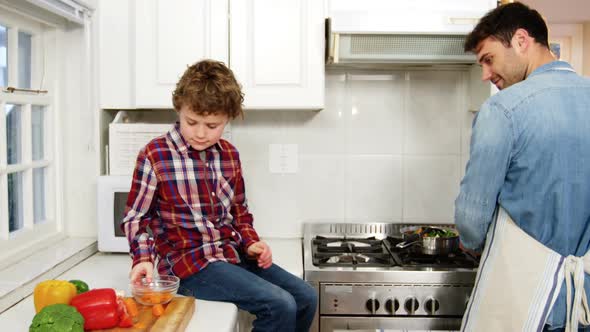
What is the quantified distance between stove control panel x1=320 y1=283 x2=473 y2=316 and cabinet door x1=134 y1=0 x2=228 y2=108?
0.92m

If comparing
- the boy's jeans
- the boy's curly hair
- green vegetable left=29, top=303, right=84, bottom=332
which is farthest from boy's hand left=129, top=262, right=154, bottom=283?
the boy's curly hair

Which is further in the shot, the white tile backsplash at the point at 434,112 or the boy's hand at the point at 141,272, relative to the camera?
the white tile backsplash at the point at 434,112

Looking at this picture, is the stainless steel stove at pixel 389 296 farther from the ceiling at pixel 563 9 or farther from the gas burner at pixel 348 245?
the ceiling at pixel 563 9

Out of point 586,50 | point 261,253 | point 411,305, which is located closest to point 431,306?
point 411,305

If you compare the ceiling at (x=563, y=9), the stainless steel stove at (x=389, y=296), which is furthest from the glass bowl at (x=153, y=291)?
the ceiling at (x=563, y=9)

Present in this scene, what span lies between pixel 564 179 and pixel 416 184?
112 centimetres

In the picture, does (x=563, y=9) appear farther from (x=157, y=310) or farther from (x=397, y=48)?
(x=157, y=310)

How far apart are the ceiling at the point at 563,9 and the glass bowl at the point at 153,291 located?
14.1 feet

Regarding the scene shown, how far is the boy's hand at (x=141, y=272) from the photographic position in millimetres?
1422

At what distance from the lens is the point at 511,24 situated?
153 centimetres

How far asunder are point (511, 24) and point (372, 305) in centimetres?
97

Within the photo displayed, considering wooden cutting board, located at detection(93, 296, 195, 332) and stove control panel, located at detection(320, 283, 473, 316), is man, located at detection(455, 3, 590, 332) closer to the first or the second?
stove control panel, located at detection(320, 283, 473, 316)

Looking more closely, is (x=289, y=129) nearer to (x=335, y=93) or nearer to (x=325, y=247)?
(x=335, y=93)

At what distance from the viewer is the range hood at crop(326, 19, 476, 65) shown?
2033 millimetres
